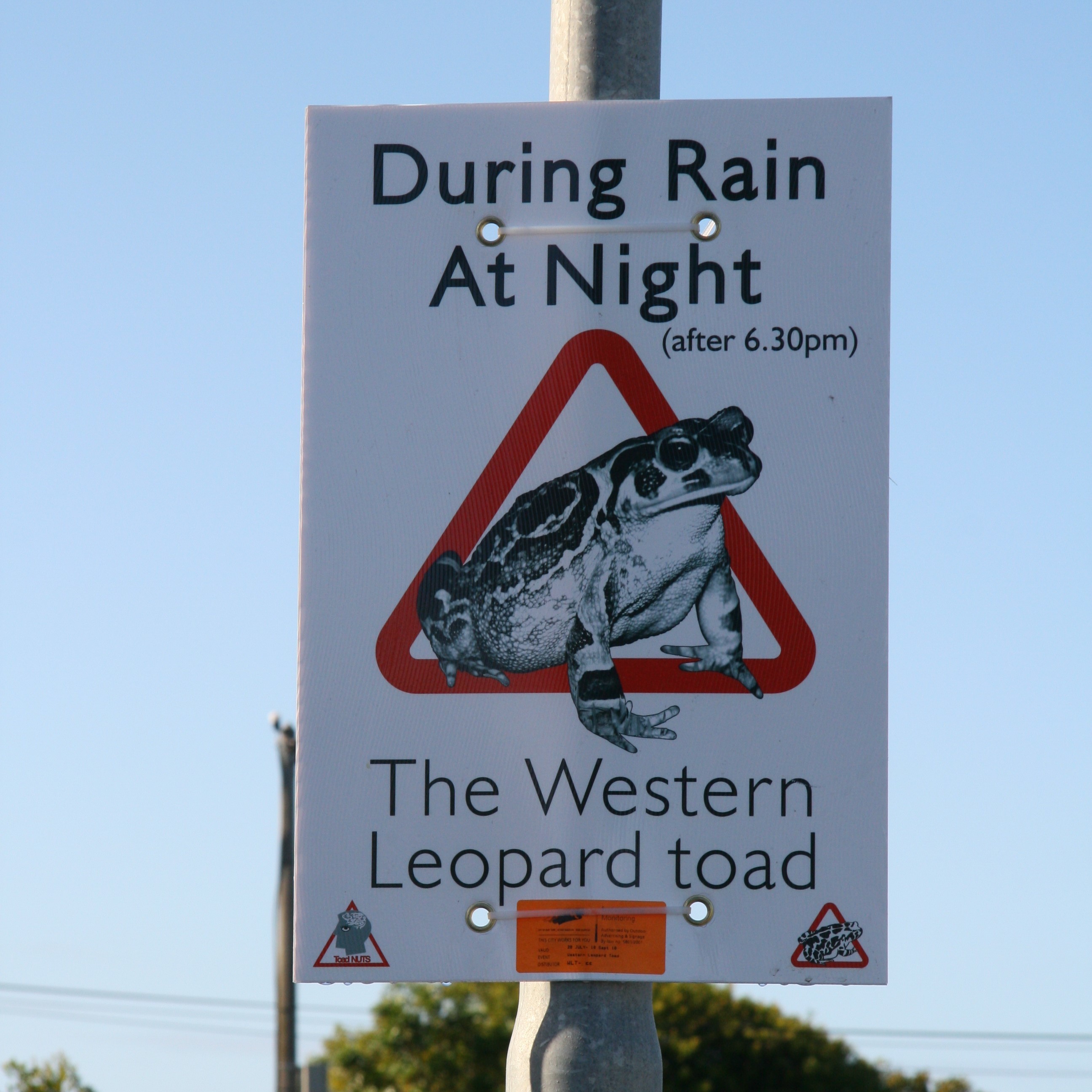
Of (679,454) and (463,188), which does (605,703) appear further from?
(463,188)

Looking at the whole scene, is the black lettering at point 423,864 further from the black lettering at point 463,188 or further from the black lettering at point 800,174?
the black lettering at point 800,174

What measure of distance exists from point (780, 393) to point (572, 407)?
1.08 feet

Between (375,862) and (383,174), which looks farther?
(383,174)

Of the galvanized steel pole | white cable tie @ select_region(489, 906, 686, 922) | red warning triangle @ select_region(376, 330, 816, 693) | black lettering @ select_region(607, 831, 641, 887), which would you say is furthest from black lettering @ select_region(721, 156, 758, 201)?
the galvanized steel pole

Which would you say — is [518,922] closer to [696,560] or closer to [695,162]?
[696,560]

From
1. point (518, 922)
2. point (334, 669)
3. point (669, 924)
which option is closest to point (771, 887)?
point (669, 924)

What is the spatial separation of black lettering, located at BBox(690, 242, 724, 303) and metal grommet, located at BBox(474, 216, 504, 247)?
311 millimetres

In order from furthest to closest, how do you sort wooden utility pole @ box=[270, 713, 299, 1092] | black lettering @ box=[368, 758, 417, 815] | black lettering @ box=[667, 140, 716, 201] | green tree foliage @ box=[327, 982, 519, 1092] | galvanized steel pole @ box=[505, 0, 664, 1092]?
green tree foliage @ box=[327, 982, 519, 1092], wooden utility pole @ box=[270, 713, 299, 1092], black lettering @ box=[667, 140, 716, 201], black lettering @ box=[368, 758, 417, 815], galvanized steel pole @ box=[505, 0, 664, 1092]

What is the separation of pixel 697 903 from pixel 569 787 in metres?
0.26

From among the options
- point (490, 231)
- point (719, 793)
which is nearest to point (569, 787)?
point (719, 793)

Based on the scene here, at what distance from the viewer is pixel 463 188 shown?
2.73 meters

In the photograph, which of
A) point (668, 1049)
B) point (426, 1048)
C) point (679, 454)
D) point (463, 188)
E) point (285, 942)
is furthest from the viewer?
point (668, 1049)

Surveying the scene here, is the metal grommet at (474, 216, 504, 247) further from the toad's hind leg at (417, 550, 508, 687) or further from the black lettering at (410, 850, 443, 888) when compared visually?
the black lettering at (410, 850, 443, 888)

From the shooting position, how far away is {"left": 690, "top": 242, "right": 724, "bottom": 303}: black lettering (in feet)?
8.75
